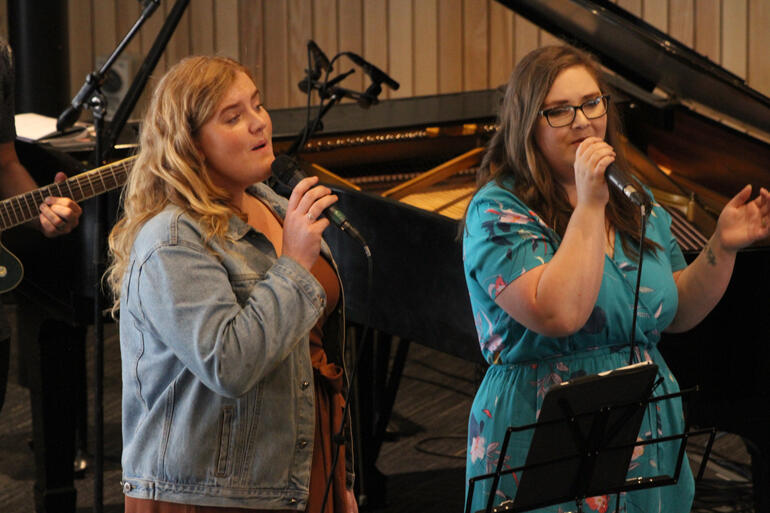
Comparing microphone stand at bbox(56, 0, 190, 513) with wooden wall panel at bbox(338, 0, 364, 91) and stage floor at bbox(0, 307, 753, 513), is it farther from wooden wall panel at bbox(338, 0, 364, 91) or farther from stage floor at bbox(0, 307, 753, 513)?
wooden wall panel at bbox(338, 0, 364, 91)

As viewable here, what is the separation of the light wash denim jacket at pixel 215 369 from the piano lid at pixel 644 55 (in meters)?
1.63

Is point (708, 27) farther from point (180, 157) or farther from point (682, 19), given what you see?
point (180, 157)

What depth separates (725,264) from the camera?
7.91 feet

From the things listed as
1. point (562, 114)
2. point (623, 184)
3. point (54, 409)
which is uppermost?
point (562, 114)

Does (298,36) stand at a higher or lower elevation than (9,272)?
higher

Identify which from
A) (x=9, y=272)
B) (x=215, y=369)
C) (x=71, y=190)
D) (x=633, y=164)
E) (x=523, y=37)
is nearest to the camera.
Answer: (x=215, y=369)

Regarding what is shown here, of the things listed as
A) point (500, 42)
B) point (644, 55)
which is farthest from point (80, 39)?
point (644, 55)

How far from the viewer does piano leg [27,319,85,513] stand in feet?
12.1

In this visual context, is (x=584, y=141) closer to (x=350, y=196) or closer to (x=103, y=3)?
(x=350, y=196)

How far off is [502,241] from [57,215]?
1482mm

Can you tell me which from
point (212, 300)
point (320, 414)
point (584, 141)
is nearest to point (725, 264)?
point (584, 141)

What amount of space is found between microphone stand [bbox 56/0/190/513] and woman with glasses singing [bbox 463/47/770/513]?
1.23 m

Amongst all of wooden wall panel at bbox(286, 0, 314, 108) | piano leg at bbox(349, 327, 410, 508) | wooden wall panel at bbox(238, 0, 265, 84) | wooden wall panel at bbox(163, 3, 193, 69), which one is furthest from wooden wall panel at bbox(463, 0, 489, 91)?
piano leg at bbox(349, 327, 410, 508)

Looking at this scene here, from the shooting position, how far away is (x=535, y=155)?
92.5 inches
